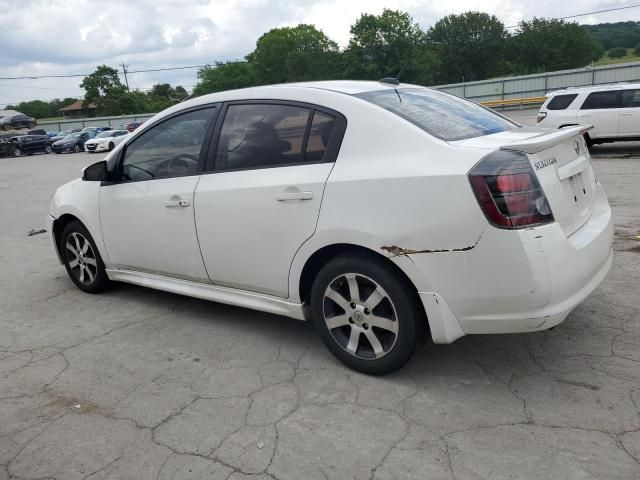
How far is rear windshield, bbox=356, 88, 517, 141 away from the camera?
303 cm

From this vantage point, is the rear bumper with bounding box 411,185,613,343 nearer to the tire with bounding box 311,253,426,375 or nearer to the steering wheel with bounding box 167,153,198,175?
the tire with bounding box 311,253,426,375

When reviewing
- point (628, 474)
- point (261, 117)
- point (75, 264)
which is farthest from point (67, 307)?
point (628, 474)

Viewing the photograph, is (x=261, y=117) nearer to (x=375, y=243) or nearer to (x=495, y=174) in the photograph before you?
(x=375, y=243)

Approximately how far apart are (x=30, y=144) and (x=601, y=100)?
32.6 metres

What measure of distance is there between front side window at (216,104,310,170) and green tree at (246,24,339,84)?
81.2 metres

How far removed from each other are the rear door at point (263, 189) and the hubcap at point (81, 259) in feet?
5.28

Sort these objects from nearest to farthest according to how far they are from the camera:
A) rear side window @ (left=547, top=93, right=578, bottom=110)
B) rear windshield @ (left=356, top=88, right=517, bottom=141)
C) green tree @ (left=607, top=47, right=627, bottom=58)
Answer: rear windshield @ (left=356, top=88, right=517, bottom=141), rear side window @ (left=547, top=93, right=578, bottom=110), green tree @ (left=607, top=47, right=627, bottom=58)

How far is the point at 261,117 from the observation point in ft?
11.4

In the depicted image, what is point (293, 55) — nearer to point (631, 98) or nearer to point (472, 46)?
point (472, 46)

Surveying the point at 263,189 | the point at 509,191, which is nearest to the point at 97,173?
the point at 263,189

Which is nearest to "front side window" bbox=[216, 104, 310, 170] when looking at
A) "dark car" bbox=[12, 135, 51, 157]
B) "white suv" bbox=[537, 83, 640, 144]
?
"white suv" bbox=[537, 83, 640, 144]

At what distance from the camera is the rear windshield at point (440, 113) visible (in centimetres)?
303

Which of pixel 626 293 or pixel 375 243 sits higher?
pixel 375 243

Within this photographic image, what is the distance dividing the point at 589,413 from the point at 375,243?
133 cm
